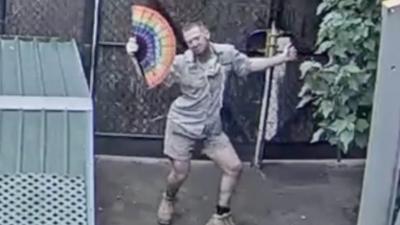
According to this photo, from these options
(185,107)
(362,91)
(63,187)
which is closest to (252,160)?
(185,107)

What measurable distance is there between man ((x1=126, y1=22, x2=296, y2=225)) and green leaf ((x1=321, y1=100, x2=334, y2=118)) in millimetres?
623

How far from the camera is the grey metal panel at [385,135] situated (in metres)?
4.62

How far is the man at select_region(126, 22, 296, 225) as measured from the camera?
6.88 m

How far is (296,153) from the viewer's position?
27.3 feet

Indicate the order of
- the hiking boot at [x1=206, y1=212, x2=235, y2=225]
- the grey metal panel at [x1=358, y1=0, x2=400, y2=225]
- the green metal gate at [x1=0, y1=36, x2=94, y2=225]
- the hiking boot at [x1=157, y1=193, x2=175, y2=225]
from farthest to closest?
the hiking boot at [x1=157, y1=193, x2=175, y2=225] → the hiking boot at [x1=206, y1=212, x2=235, y2=225] → the green metal gate at [x1=0, y1=36, x2=94, y2=225] → the grey metal panel at [x1=358, y1=0, x2=400, y2=225]

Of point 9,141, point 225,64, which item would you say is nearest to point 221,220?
point 225,64

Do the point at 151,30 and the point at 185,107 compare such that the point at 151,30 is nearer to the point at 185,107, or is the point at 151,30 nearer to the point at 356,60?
the point at 185,107

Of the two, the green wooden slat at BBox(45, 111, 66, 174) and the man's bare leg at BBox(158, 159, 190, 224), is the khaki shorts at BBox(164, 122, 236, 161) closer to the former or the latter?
the man's bare leg at BBox(158, 159, 190, 224)

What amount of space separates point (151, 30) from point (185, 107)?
53cm

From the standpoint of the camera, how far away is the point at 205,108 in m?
6.96

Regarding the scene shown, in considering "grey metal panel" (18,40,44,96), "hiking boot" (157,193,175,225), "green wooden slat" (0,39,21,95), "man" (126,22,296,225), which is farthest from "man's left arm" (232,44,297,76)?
"green wooden slat" (0,39,21,95)

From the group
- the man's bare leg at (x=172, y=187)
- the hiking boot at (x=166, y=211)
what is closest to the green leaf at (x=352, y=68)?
the man's bare leg at (x=172, y=187)

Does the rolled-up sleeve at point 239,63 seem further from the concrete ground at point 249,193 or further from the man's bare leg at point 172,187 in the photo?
the concrete ground at point 249,193

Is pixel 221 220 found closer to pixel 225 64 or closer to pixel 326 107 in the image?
pixel 225 64
